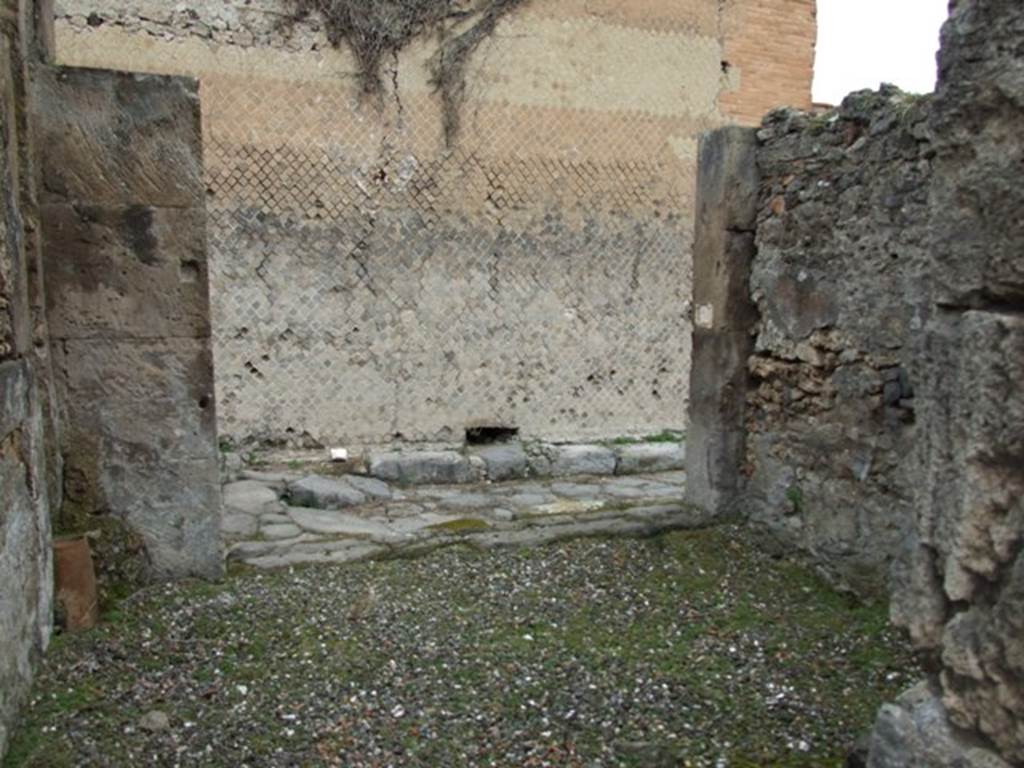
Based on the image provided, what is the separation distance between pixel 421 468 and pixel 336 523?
4.75ft

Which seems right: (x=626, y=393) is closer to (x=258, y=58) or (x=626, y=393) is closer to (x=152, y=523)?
Answer: (x=258, y=58)

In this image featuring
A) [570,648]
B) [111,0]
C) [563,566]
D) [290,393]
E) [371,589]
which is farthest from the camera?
[290,393]

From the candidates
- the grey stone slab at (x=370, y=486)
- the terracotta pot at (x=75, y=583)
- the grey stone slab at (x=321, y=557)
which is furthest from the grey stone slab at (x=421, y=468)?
the terracotta pot at (x=75, y=583)

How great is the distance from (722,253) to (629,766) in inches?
116

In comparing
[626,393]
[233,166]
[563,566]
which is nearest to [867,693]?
[563,566]

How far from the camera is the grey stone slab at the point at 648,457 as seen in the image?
7.32 metres

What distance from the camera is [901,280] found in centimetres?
386

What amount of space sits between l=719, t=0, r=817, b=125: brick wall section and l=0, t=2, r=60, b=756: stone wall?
5897 mm

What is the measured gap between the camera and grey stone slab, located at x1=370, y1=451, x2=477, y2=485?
22.0ft

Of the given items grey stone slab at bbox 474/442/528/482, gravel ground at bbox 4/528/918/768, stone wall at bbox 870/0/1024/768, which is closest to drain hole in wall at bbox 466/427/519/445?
grey stone slab at bbox 474/442/528/482

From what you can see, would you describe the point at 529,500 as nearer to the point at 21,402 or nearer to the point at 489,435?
the point at 489,435

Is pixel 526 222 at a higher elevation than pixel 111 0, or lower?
lower

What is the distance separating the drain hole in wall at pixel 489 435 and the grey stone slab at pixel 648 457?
89 centimetres

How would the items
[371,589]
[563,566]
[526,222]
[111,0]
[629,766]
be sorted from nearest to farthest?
[629,766], [371,589], [563,566], [111,0], [526,222]
